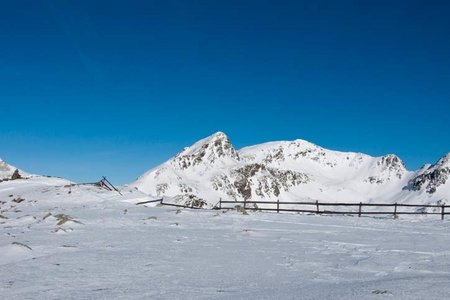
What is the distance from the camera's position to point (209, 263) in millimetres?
13023

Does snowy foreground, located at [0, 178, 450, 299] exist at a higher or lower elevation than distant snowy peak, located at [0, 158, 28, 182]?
lower

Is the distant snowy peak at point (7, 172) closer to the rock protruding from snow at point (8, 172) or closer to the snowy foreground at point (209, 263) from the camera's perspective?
the rock protruding from snow at point (8, 172)

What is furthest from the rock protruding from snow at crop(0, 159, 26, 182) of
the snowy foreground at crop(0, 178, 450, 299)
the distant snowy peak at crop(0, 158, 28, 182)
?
the snowy foreground at crop(0, 178, 450, 299)

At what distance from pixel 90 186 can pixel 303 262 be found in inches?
1552

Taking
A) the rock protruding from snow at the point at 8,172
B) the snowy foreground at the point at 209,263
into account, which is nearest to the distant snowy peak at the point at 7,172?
the rock protruding from snow at the point at 8,172

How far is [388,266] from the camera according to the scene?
1253cm

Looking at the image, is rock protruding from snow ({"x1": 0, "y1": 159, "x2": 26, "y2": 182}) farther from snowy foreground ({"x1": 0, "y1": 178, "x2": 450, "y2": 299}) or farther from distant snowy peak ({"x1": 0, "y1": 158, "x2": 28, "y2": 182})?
snowy foreground ({"x1": 0, "y1": 178, "x2": 450, "y2": 299})

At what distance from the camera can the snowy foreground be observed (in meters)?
8.94

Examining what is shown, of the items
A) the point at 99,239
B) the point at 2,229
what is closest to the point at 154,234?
the point at 99,239

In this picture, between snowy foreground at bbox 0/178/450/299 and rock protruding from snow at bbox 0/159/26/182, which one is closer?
snowy foreground at bbox 0/178/450/299

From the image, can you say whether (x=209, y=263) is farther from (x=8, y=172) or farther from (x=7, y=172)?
(x=8, y=172)

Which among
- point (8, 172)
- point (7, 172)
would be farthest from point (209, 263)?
point (8, 172)

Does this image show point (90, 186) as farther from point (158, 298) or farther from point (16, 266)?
point (158, 298)

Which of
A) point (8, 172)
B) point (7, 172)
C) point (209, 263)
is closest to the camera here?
point (209, 263)
